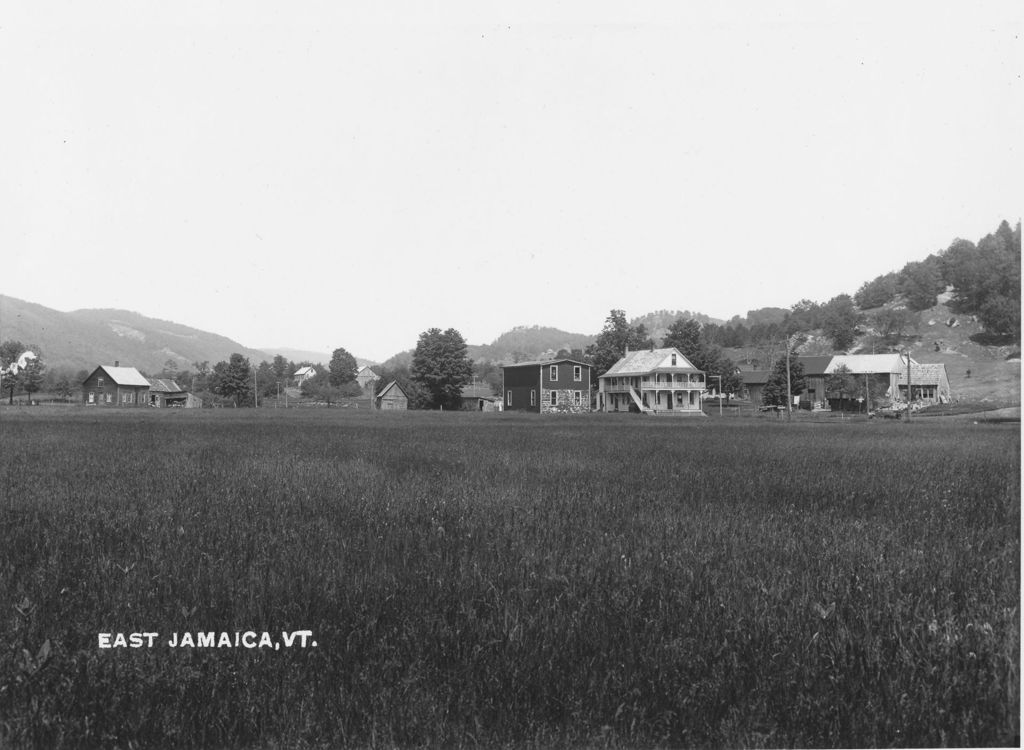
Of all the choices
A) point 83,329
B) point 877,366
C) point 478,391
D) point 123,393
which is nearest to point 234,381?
point 478,391

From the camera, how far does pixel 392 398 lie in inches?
587

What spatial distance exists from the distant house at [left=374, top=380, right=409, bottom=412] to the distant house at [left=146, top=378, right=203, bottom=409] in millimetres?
17905

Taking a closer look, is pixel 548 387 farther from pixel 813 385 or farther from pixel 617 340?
pixel 813 385

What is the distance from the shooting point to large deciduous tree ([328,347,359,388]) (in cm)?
761

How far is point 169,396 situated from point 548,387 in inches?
1024

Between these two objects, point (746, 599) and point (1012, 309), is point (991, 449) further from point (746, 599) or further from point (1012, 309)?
point (746, 599)

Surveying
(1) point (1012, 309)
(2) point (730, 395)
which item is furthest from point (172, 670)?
(2) point (730, 395)

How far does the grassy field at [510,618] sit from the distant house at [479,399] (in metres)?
9.26

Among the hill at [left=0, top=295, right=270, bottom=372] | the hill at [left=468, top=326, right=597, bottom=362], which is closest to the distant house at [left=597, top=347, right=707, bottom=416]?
the hill at [left=468, top=326, right=597, bottom=362]

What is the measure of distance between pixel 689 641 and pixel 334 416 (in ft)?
79.7

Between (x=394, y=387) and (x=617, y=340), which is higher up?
(x=617, y=340)

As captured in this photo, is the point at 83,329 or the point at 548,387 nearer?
the point at 83,329

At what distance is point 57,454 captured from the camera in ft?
34.8

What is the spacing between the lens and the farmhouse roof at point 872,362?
415 inches
